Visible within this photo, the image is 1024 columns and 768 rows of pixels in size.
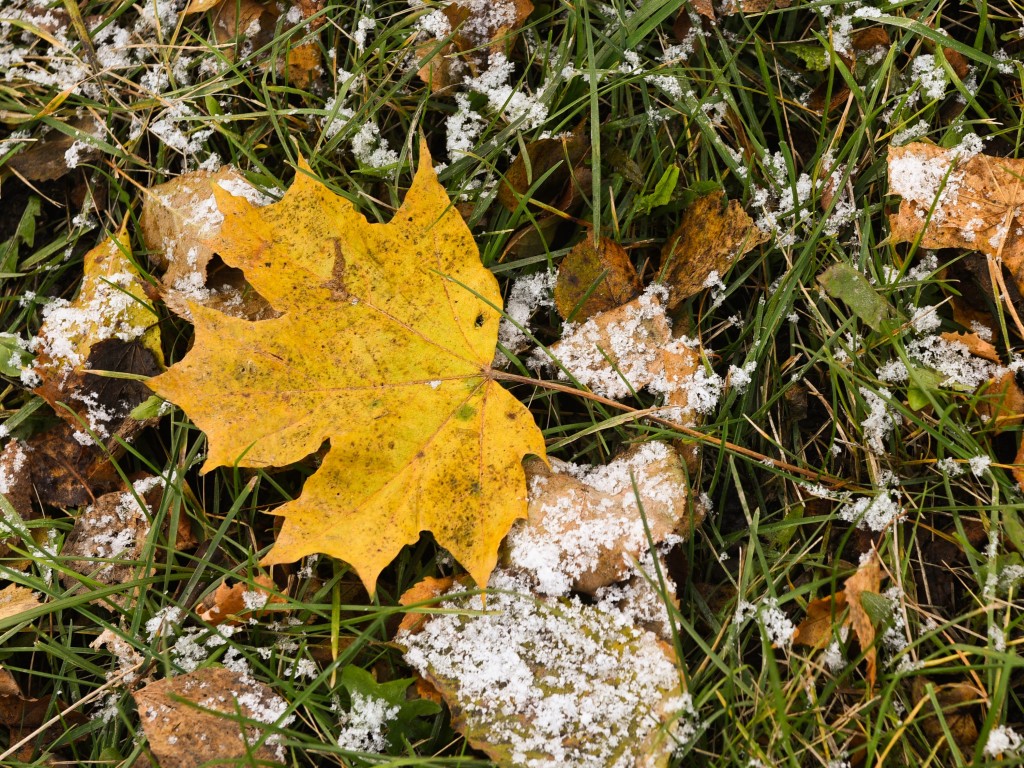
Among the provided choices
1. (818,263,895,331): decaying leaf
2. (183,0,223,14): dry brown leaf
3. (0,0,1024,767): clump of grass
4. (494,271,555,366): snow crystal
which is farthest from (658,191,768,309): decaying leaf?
(183,0,223,14): dry brown leaf

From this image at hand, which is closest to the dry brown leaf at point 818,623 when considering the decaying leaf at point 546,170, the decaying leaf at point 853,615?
the decaying leaf at point 853,615

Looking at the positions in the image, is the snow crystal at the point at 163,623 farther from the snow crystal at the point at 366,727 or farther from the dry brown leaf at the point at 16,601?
the snow crystal at the point at 366,727

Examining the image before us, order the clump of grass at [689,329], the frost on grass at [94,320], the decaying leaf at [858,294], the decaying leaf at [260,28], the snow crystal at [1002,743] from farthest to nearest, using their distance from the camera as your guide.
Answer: the decaying leaf at [260,28], the frost on grass at [94,320], the decaying leaf at [858,294], the clump of grass at [689,329], the snow crystal at [1002,743]

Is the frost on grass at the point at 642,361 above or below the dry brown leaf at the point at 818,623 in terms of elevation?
above

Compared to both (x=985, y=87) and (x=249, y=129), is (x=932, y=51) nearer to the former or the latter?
(x=985, y=87)

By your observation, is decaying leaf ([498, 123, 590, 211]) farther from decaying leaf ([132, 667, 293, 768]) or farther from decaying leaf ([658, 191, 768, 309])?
decaying leaf ([132, 667, 293, 768])

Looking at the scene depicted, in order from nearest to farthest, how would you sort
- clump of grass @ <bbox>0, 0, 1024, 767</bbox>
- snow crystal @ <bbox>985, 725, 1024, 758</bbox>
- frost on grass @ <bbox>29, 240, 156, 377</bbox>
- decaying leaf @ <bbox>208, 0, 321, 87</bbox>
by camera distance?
snow crystal @ <bbox>985, 725, 1024, 758</bbox>, clump of grass @ <bbox>0, 0, 1024, 767</bbox>, frost on grass @ <bbox>29, 240, 156, 377</bbox>, decaying leaf @ <bbox>208, 0, 321, 87</bbox>
